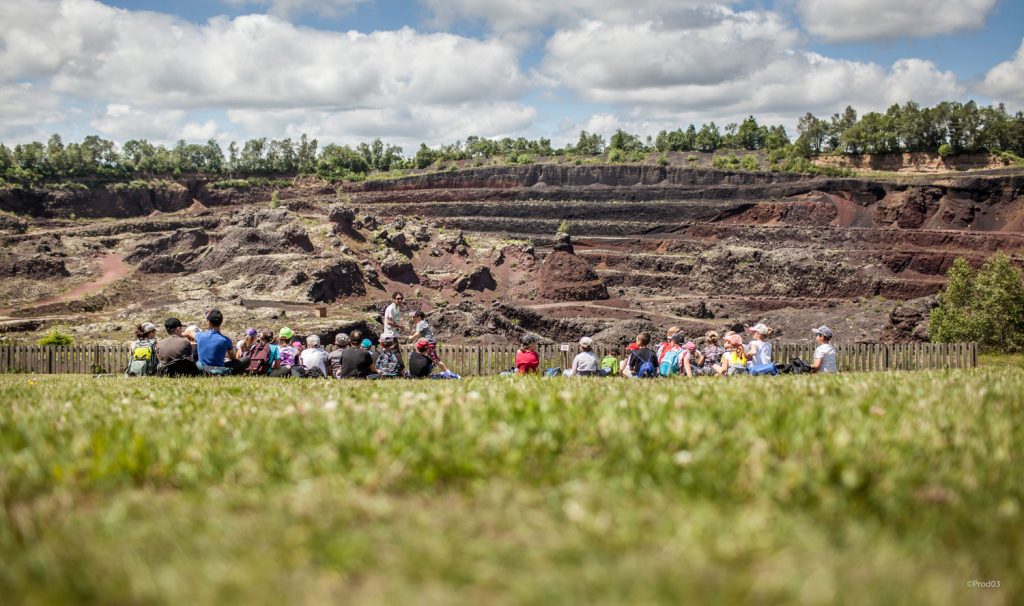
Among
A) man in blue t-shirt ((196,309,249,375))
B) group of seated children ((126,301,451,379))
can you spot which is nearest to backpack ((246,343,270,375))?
group of seated children ((126,301,451,379))

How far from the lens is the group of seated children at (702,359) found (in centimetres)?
1495

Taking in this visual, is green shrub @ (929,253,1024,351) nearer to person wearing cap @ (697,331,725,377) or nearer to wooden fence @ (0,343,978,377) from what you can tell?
wooden fence @ (0,343,978,377)

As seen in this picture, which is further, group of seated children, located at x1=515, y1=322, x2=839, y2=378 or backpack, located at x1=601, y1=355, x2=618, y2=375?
backpack, located at x1=601, y1=355, x2=618, y2=375

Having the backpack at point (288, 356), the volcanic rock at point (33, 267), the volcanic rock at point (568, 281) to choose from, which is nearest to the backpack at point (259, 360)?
the backpack at point (288, 356)

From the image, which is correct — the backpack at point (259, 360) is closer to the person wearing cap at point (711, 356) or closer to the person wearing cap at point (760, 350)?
the person wearing cap at point (711, 356)

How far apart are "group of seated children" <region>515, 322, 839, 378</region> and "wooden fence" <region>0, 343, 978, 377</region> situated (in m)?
6.85

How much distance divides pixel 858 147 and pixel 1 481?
103m

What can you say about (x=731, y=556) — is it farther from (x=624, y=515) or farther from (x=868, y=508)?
(x=868, y=508)

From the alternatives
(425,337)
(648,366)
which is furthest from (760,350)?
(425,337)

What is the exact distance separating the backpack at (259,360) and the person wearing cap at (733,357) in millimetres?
9304

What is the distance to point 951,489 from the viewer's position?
384 cm

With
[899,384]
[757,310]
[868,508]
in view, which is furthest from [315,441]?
[757,310]

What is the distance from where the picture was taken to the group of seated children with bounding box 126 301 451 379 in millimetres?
14734

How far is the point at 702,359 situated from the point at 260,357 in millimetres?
9407
